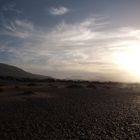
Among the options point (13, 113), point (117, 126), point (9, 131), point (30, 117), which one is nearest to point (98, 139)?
point (117, 126)

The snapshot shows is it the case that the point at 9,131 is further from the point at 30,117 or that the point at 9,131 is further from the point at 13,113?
the point at 13,113

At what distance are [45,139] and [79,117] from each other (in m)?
5.93

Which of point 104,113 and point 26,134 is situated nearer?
point 26,134

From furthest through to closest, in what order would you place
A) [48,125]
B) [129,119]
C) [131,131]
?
1. [129,119]
2. [48,125]
3. [131,131]

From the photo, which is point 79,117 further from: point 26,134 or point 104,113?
point 26,134

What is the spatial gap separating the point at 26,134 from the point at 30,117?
4406 millimetres

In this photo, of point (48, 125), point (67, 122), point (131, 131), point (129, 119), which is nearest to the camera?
point (131, 131)

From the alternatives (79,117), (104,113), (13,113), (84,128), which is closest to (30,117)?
(13,113)

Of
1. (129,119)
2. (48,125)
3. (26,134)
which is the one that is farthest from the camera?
(129,119)

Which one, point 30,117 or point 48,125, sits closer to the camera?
point 48,125

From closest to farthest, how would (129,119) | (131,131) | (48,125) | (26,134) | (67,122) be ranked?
(26,134), (131,131), (48,125), (67,122), (129,119)

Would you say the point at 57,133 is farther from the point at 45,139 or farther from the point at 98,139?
the point at 98,139

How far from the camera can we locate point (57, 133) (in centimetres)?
1318

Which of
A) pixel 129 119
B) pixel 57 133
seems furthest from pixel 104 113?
pixel 57 133
